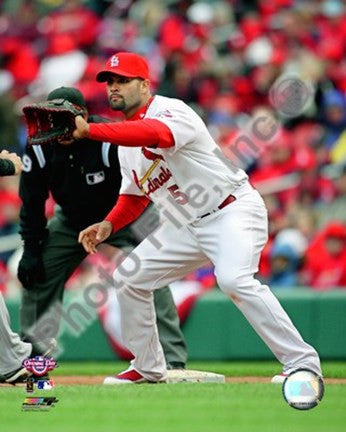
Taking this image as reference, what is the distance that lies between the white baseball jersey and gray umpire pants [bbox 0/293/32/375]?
4.11 feet

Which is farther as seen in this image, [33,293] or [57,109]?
[33,293]

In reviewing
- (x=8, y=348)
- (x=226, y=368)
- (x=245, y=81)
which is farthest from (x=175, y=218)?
(x=245, y=81)

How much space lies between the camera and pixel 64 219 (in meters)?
9.60

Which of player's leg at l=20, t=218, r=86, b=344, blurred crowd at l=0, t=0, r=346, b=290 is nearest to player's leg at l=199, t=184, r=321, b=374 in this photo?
player's leg at l=20, t=218, r=86, b=344

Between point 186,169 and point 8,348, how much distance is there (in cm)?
161

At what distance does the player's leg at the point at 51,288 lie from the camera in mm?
9398

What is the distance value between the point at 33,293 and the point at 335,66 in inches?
289

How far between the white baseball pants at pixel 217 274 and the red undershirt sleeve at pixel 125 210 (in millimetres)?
222

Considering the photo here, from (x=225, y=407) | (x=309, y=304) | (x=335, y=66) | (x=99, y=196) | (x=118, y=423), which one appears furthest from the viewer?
(x=335, y=66)

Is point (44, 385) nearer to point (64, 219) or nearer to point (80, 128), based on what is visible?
point (80, 128)

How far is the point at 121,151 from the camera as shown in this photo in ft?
27.5

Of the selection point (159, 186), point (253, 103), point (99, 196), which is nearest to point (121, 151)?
point (159, 186)

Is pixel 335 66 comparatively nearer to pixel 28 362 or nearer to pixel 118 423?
pixel 28 362

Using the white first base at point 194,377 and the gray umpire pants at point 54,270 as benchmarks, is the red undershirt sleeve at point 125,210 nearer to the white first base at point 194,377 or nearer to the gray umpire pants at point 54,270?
the gray umpire pants at point 54,270
